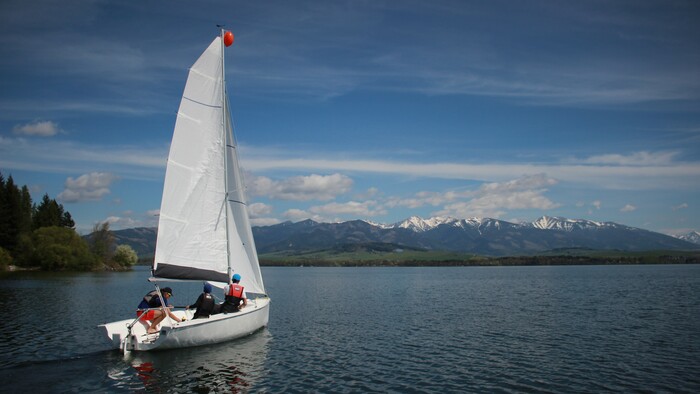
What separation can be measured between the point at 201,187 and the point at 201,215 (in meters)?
1.46

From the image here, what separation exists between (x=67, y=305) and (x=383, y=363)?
1273 inches

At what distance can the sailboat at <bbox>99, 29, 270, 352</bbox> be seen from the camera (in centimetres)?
2222

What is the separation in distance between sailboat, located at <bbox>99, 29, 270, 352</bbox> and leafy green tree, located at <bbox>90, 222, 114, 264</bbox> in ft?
364

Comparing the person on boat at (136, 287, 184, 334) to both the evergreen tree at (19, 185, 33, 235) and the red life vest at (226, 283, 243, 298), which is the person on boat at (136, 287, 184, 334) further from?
the evergreen tree at (19, 185, 33, 235)

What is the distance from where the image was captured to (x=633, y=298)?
46719 mm

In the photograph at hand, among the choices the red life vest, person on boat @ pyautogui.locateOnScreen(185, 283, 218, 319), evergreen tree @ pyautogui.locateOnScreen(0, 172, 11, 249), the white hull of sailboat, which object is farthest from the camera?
evergreen tree @ pyautogui.locateOnScreen(0, 172, 11, 249)

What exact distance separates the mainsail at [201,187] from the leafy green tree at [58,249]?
9110cm

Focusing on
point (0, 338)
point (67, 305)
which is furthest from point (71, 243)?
point (0, 338)

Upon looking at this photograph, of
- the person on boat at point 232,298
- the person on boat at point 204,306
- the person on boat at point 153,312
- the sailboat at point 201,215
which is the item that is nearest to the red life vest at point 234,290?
the person on boat at point 232,298

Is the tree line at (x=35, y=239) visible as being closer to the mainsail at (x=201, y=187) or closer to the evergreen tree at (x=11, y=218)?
the evergreen tree at (x=11, y=218)

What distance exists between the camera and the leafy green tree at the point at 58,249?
100125 millimetres

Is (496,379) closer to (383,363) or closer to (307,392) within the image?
(383,363)

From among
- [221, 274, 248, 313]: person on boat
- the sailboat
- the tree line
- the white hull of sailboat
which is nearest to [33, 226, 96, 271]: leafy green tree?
the tree line

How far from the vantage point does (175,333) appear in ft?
70.8
